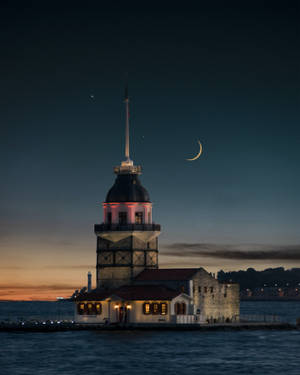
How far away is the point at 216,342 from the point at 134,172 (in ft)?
72.4

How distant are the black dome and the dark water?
14464mm

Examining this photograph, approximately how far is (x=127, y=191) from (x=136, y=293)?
37.9 feet

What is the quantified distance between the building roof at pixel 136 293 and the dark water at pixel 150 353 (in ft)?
11.0

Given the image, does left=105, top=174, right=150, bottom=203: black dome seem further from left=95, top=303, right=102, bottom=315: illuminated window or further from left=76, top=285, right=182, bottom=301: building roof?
left=95, top=303, right=102, bottom=315: illuminated window

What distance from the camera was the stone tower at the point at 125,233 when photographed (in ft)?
345

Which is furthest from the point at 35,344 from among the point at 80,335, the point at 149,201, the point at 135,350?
the point at 149,201

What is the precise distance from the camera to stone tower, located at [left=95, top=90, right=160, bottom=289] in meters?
105

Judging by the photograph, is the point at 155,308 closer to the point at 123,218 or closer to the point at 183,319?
the point at 183,319

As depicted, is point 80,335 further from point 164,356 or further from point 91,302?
point 164,356

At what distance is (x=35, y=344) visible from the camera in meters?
93.6

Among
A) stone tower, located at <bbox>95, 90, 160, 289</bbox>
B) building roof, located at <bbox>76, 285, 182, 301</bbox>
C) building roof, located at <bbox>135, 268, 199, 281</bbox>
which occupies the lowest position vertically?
building roof, located at <bbox>76, 285, 182, 301</bbox>

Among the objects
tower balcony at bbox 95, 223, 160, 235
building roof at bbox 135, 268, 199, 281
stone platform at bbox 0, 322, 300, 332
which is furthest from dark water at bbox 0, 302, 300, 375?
tower balcony at bbox 95, 223, 160, 235

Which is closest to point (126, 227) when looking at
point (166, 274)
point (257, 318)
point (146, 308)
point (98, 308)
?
point (166, 274)

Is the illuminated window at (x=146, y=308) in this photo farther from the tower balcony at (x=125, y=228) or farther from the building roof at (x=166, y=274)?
the tower balcony at (x=125, y=228)
